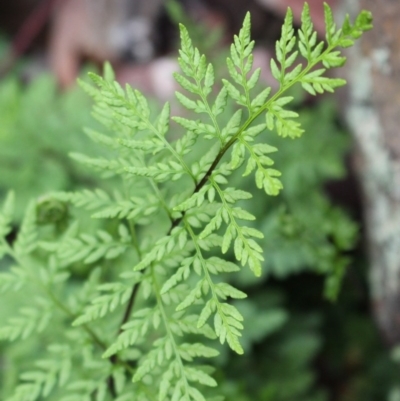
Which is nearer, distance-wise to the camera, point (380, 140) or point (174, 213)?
point (174, 213)

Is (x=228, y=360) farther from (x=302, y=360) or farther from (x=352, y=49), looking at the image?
(x=352, y=49)

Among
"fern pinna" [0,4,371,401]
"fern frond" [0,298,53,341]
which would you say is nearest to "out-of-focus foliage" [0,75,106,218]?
"fern pinna" [0,4,371,401]

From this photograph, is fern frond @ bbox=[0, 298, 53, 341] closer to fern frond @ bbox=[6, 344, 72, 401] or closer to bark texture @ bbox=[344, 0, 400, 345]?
fern frond @ bbox=[6, 344, 72, 401]

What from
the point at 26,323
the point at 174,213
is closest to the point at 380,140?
the point at 174,213

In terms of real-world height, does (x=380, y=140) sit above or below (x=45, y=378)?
above

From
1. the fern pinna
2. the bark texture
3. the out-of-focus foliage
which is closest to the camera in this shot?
the fern pinna

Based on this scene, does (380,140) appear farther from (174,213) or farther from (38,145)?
(38,145)

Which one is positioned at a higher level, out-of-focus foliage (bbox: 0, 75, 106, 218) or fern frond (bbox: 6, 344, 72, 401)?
out-of-focus foliage (bbox: 0, 75, 106, 218)

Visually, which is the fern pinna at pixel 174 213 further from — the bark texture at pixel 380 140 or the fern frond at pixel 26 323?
the bark texture at pixel 380 140

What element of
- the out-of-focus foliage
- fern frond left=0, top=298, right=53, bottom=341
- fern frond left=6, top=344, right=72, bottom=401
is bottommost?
fern frond left=6, top=344, right=72, bottom=401

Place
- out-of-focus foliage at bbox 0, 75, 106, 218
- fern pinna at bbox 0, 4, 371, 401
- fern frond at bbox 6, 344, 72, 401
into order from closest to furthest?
1. fern pinna at bbox 0, 4, 371, 401
2. fern frond at bbox 6, 344, 72, 401
3. out-of-focus foliage at bbox 0, 75, 106, 218
